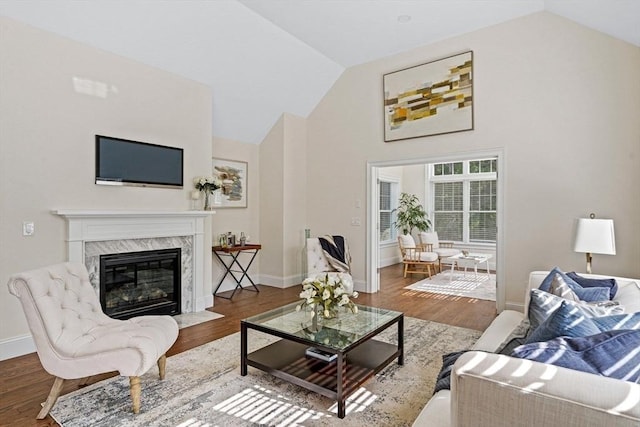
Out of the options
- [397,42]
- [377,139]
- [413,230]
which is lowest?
[413,230]

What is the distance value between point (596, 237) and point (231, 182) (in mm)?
4900

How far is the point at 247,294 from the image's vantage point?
5.68m

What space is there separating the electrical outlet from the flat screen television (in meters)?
0.72

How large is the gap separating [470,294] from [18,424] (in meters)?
5.48

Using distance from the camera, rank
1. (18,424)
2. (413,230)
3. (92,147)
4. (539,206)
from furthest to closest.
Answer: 1. (413,230)
2. (539,206)
3. (92,147)
4. (18,424)

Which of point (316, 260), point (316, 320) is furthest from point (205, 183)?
point (316, 320)

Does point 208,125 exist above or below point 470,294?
above

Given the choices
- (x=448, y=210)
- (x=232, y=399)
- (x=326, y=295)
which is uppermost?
(x=448, y=210)

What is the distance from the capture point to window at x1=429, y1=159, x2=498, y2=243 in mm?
8148

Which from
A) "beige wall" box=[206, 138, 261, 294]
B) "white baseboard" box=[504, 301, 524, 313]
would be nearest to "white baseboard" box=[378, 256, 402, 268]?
"beige wall" box=[206, 138, 261, 294]

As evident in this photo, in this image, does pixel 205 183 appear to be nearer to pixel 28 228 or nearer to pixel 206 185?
pixel 206 185

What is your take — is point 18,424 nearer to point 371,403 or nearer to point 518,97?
point 371,403

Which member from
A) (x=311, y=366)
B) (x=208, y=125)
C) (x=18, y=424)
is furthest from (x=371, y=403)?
(x=208, y=125)

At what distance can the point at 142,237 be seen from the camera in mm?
4094
